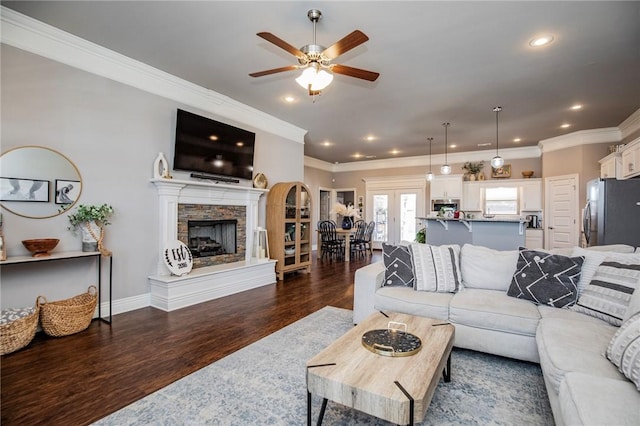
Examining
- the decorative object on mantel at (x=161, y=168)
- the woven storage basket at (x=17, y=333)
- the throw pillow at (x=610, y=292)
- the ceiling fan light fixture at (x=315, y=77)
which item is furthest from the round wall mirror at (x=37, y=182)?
the throw pillow at (x=610, y=292)

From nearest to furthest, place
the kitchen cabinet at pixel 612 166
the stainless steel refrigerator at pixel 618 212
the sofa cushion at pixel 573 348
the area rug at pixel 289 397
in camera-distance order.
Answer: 1. the sofa cushion at pixel 573 348
2. the area rug at pixel 289 397
3. the stainless steel refrigerator at pixel 618 212
4. the kitchen cabinet at pixel 612 166

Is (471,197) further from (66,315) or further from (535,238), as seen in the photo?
(66,315)

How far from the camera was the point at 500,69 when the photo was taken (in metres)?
3.64

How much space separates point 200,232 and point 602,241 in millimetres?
5708

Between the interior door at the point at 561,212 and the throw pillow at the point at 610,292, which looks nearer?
the throw pillow at the point at 610,292

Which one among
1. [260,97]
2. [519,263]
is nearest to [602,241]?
[519,263]

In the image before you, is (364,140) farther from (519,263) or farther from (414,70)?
(519,263)

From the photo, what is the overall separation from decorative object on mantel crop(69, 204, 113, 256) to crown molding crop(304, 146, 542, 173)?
256 inches

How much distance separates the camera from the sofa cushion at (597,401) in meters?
1.11

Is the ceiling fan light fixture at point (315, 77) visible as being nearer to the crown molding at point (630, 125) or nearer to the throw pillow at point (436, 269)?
the throw pillow at point (436, 269)

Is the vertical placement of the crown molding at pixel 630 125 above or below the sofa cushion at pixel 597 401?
above

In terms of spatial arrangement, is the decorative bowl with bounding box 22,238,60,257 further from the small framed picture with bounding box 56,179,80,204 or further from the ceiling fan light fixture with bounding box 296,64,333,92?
the ceiling fan light fixture with bounding box 296,64,333,92

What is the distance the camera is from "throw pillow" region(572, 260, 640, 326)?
203 cm

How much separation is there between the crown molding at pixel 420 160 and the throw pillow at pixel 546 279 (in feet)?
20.6
